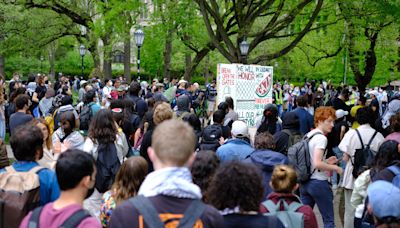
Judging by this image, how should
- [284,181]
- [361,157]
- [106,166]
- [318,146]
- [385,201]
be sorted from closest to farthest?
[385,201]
[284,181]
[106,166]
[318,146]
[361,157]

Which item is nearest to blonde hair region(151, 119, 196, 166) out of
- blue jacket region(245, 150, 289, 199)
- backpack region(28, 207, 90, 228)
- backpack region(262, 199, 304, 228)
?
backpack region(28, 207, 90, 228)

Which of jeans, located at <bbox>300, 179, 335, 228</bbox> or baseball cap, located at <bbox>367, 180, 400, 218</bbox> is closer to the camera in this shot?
baseball cap, located at <bbox>367, 180, 400, 218</bbox>

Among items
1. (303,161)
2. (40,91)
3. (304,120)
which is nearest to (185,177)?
(303,161)

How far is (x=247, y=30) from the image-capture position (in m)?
19.2

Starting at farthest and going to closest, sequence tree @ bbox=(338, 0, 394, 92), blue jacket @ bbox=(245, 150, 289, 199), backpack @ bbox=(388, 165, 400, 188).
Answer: tree @ bbox=(338, 0, 394, 92) < blue jacket @ bbox=(245, 150, 289, 199) < backpack @ bbox=(388, 165, 400, 188)

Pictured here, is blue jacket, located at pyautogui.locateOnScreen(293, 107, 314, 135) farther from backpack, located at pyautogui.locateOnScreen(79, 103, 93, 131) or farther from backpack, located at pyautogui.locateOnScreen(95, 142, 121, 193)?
backpack, located at pyautogui.locateOnScreen(95, 142, 121, 193)

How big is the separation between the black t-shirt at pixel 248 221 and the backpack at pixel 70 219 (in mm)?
918

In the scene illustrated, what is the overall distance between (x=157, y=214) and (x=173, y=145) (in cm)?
38

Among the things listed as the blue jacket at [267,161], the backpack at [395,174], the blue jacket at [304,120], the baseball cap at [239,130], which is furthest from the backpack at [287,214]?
the blue jacket at [304,120]

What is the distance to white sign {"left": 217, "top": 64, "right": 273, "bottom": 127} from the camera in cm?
1515

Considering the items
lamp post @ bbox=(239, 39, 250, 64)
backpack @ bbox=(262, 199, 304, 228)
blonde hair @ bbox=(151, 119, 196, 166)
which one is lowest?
backpack @ bbox=(262, 199, 304, 228)

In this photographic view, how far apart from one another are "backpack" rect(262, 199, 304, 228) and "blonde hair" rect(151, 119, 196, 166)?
164 centimetres

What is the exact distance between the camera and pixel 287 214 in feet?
14.9

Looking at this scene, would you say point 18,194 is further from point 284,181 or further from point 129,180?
point 284,181
